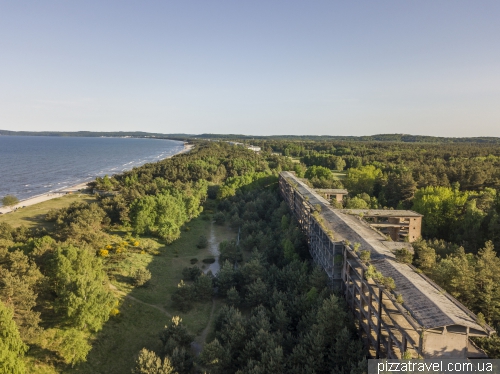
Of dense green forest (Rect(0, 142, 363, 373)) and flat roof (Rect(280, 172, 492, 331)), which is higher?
flat roof (Rect(280, 172, 492, 331))

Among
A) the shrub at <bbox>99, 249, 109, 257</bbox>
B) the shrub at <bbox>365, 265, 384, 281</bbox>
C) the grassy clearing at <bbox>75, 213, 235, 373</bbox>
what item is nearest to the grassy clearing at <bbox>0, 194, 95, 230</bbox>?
the shrub at <bbox>99, 249, 109, 257</bbox>

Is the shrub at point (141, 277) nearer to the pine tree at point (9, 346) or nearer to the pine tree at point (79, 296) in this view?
the pine tree at point (79, 296)

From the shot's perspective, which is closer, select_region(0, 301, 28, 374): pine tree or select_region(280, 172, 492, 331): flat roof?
select_region(280, 172, 492, 331): flat roof

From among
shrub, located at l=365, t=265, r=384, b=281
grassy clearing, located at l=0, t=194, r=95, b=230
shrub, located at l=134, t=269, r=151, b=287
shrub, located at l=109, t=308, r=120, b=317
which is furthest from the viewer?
grassy clearing, located at l=0, t=194, r=95, b=230

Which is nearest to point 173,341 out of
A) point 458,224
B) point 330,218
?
point 330,218

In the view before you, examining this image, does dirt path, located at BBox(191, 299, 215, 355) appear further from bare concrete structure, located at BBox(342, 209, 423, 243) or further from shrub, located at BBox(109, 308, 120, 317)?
bare concrete structure, located at BBox(342, 209, 423, 243)

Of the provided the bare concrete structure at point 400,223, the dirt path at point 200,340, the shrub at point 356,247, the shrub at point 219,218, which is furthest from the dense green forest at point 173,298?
the shrub at point 219,218

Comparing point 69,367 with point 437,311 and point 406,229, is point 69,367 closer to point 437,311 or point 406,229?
point 437,311
